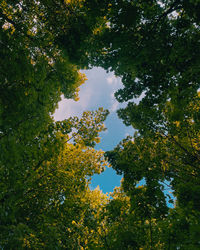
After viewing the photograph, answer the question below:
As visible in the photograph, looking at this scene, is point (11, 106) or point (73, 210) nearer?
point (11, 106)

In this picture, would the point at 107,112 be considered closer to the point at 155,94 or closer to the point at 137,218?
the point at 155,94

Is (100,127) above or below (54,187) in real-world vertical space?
above

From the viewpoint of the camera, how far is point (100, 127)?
240 inches

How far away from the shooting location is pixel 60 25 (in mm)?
5066

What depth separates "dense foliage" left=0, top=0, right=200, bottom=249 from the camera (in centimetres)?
272

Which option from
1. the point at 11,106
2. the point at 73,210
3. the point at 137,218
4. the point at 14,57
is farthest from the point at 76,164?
the point at 14,57

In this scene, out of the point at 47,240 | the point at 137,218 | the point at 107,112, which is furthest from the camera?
the point at 107,112

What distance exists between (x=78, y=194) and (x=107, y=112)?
376 centimetres

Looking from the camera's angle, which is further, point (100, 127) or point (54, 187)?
point (100, 127)

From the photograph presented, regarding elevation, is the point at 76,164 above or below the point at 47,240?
above

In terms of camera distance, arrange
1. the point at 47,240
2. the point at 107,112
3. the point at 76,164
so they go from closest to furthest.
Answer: the point at 47,240 < the point at 76,164 < the point at 107,112

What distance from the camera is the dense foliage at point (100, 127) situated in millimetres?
2723

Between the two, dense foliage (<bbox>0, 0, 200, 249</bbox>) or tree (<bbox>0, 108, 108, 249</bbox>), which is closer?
dense foliage (<bbox>0, 0, 200, 249</bbox>)

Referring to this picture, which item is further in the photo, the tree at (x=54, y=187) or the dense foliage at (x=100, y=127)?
the tree at (x=54, y=187)
